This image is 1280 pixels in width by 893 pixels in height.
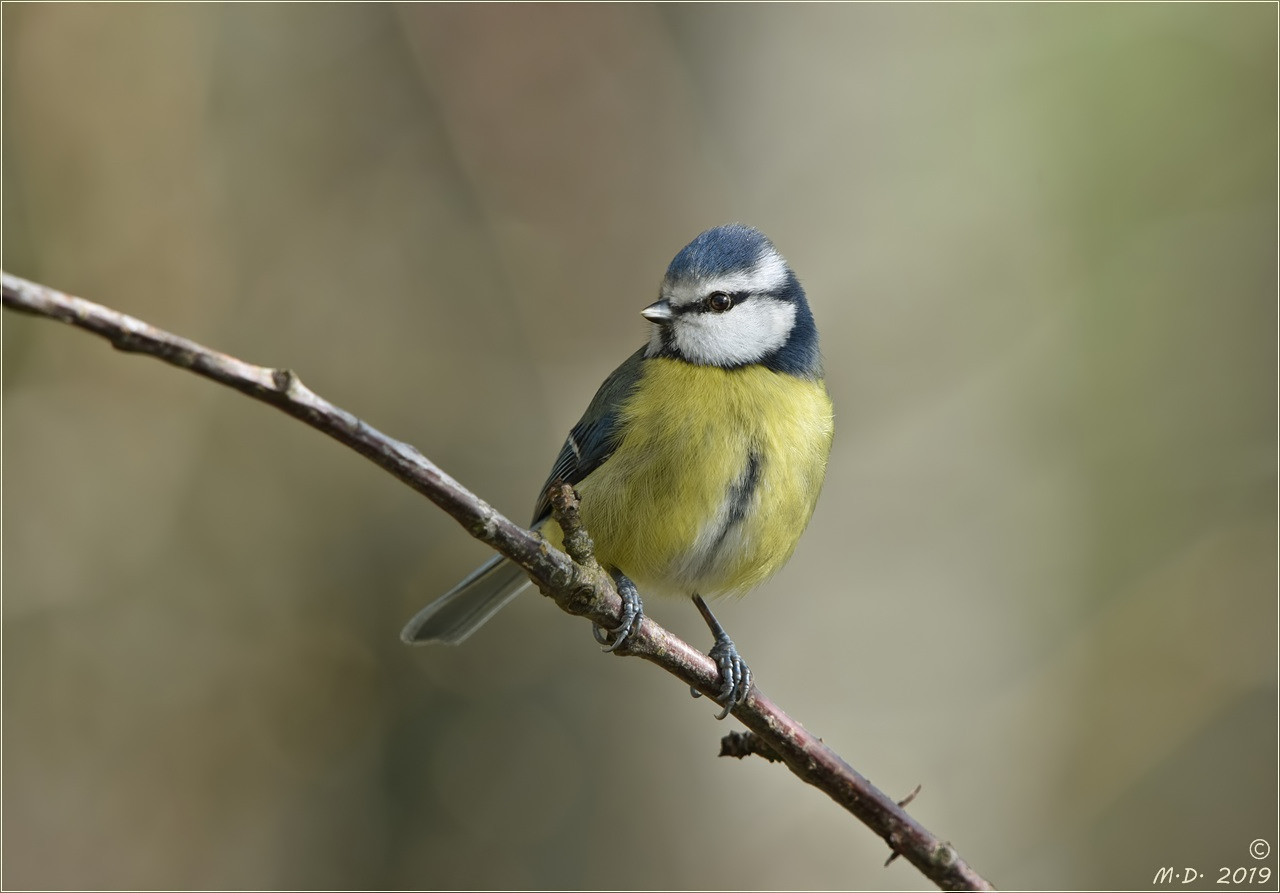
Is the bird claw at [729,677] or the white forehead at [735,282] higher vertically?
the white forehead at [735,282]

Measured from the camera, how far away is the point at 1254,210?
6.23 metres

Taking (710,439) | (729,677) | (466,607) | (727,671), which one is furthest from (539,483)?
(729,677)

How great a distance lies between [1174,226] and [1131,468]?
151 centimetres

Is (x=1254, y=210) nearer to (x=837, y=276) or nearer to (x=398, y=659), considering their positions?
(x=837, y=276)

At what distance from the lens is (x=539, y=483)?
4.88 meters

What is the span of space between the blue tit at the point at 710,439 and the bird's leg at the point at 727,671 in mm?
14

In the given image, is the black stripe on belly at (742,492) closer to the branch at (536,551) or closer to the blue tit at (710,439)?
the blue tit at (710,439)

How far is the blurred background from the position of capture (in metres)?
4.71

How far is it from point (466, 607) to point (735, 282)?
1390 millimetres

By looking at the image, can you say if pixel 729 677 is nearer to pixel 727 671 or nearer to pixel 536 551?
pixel 727 671

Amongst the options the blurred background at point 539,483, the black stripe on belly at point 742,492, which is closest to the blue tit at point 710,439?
the black stripe on belly at point 742,492

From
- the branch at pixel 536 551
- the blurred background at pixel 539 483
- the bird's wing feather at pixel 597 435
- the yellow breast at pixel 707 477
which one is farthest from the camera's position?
the blurred background at pixel 539 483

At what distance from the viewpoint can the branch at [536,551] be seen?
50.5 inches

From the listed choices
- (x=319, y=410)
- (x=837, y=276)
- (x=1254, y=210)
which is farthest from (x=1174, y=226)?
(x=319, y=410)
